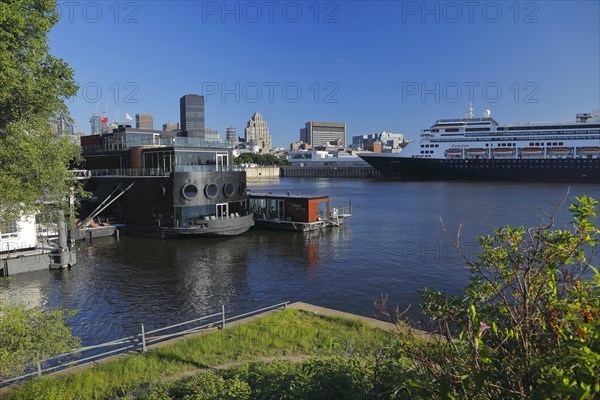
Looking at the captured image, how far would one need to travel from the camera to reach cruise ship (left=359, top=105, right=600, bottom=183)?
10938 centimetres

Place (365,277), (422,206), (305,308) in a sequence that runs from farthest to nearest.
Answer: (422,206) < (365,277) < (305,308)

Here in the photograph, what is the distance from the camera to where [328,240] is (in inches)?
1468

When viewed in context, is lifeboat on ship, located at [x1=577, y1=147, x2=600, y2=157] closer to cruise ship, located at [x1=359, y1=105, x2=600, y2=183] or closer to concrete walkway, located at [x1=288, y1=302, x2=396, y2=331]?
cruise ship, located at [x1=359, y1=105, x2=600, y2=183]

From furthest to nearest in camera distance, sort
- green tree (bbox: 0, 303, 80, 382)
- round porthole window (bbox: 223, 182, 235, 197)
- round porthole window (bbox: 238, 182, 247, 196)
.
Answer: round porthole window (bbox: 238, 182, 247, 196)
round porthole window (bbox: 223, 182, 235, 197)
green tree (bbox: 0, 303, 80, 382)

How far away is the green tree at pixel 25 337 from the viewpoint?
8188mm

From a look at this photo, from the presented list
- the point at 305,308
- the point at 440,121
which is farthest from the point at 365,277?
the point at 440,121

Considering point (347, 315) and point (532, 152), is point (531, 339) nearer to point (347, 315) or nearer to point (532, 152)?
point (347, 315)

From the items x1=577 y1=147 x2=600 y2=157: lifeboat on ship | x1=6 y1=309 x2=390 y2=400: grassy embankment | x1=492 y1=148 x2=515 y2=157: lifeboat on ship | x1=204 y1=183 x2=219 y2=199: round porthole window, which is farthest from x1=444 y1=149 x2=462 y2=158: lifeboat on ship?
x1=6 y1=309 x2=390 y2=400: grassy embankment

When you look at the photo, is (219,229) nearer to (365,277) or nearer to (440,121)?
(365,277)

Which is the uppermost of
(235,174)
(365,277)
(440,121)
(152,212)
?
(440,121)

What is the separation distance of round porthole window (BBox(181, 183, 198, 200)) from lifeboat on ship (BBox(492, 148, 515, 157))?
103411 millimetres

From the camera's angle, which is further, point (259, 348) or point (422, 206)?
point (422, 206)

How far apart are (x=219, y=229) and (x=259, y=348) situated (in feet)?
80.8

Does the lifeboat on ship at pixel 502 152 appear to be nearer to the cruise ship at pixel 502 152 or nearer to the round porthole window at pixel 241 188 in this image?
the cruise ship at pixel 502 152
